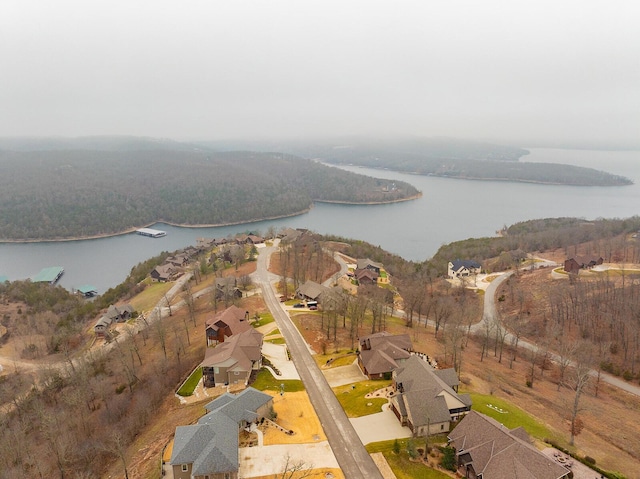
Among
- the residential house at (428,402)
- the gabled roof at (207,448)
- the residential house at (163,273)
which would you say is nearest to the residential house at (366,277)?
the residential house at (428,402)

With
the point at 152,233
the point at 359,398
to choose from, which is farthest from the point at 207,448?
the point at 152,233

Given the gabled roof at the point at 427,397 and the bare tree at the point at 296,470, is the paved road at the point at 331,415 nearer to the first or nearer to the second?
the bare tree at the point at 296,470

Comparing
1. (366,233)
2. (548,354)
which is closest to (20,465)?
(548,354)

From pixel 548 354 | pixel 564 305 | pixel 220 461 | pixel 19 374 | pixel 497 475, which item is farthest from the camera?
pixel 564 305

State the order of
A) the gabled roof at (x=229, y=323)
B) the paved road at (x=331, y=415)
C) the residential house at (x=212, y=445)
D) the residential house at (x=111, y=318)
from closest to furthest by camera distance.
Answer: the residential house at (x=212, y=445) → the paved road at (x=331, y=415) → the gabled roof at (x=229, y=323) → the residential house at (x=111, y=318)

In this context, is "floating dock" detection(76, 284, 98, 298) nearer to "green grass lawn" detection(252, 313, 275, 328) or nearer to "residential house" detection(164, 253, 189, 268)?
"residential house" detection(164, 253, 189, 268)

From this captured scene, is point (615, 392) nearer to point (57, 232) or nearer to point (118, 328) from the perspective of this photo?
point (118, 328)
